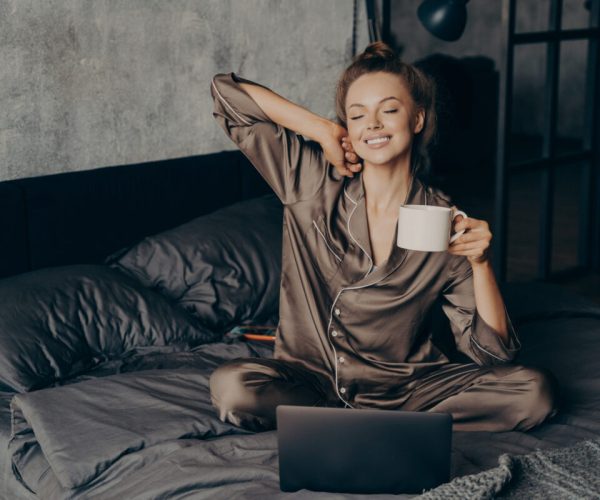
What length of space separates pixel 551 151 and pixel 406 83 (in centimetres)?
240

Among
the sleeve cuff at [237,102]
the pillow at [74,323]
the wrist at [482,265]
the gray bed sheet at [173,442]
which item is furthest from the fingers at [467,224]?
the pillow at [74,323]

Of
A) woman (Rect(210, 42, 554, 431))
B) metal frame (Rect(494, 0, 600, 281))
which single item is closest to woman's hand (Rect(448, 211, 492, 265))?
woman (Rect(210, 42, 554, 431))

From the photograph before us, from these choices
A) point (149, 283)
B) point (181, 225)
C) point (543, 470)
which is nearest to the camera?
point (543, 470)

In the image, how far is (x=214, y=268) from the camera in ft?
9.14

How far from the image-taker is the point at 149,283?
2760 millimetres

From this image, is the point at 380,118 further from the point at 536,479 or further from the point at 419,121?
the point at 536,479

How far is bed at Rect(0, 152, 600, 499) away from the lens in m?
1.88

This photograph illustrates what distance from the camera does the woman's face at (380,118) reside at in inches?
81.6

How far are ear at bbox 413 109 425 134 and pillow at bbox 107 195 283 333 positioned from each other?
0.86m

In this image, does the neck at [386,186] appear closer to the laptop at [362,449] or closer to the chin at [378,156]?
the chin at [378,156]

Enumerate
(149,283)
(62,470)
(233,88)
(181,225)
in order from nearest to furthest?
(62,470), (233,88), (149,283), (181,225)

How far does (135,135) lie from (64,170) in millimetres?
288

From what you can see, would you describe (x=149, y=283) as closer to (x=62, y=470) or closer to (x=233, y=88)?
(x=233, y=88)

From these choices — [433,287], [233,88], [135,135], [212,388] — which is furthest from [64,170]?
[433,287]
